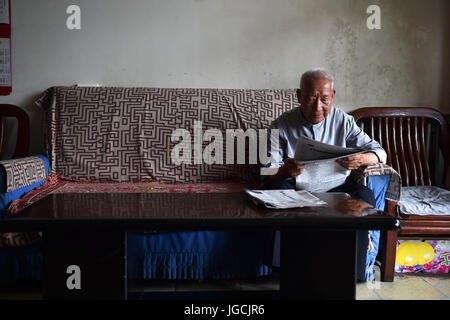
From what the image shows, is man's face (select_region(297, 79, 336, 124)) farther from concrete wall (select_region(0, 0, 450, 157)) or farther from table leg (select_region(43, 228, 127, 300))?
table leg (select_region(43, 228, 127, 300))

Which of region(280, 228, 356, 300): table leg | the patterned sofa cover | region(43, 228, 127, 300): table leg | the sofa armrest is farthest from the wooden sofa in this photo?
→ region(43, 228, 127, 300): table leg

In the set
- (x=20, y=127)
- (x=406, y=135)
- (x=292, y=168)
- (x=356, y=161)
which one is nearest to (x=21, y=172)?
(x=20, y=127)

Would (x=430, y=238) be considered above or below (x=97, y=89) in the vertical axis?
below

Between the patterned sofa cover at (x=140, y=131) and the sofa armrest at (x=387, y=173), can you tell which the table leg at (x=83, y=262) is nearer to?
the patterned sofa cover at (x=140, y=131)

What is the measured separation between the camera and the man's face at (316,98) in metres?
1.84

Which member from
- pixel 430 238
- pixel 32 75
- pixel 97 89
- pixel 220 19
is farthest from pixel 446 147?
pixel 32 75

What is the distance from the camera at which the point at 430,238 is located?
196cm

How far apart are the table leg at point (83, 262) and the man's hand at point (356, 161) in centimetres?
100

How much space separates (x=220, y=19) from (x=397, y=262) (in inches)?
68.5

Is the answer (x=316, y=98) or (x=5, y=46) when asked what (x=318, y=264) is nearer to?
(x=316, y=98)

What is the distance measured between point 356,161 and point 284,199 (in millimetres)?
588

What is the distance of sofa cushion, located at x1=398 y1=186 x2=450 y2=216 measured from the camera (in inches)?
75.0

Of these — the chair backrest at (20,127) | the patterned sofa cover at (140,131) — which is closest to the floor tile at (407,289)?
the patterned sofa cover at (140,131)

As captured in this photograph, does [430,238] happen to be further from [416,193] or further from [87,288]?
[87,288]
